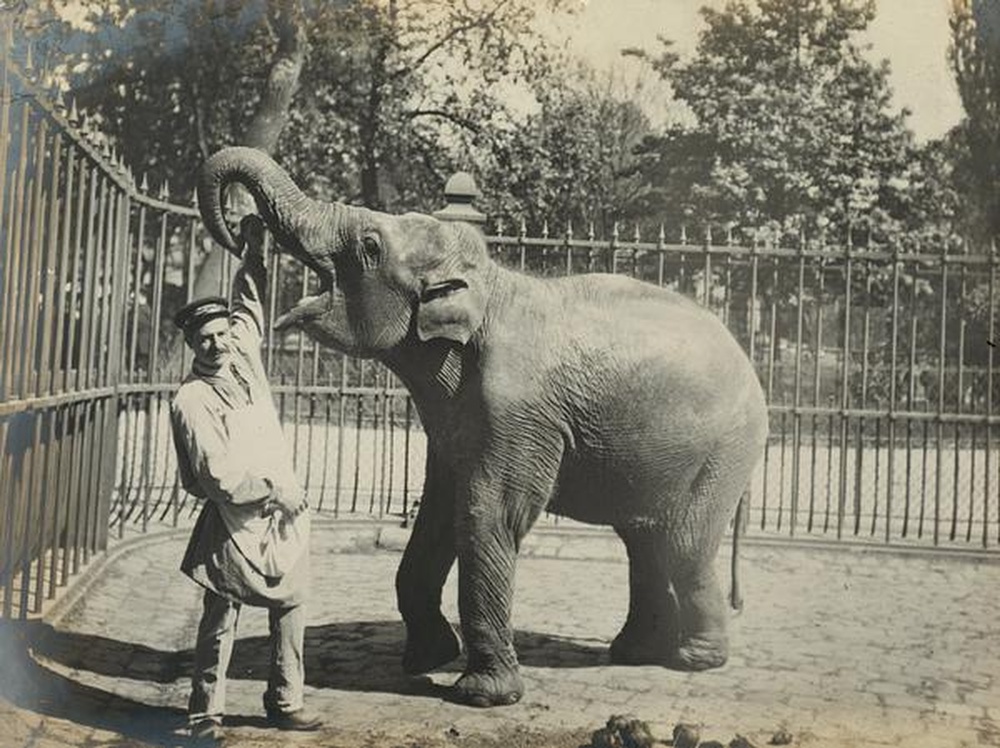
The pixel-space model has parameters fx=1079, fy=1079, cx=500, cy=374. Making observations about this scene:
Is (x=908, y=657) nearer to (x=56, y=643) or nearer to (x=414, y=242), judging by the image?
(x=414, y=242)

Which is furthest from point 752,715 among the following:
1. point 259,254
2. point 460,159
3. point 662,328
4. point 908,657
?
point 460,159

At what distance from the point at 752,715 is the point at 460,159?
8.66ft

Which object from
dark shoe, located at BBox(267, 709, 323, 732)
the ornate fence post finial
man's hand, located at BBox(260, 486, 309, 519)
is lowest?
dark shoe, located at BBox(267, 709, 323, 732)

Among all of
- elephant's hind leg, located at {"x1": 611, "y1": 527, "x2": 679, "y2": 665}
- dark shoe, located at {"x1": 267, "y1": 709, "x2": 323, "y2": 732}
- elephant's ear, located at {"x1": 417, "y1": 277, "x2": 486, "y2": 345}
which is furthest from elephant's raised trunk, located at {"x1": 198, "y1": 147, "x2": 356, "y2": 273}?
elephant's hind leg, located at {"x1": 611, "y1": 527, "x2": 679, "y2": 665}

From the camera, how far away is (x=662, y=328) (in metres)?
4.00

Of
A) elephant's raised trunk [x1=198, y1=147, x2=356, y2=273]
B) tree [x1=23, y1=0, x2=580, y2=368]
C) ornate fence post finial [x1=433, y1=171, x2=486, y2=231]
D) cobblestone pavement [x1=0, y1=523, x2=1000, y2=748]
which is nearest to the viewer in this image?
cobblestone pavement [x1=0, y1=523, x2=1000, y2=748]

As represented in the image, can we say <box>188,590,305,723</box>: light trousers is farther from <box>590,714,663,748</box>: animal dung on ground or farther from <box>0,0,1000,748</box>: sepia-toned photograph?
<box>590,714,663,748</box>: animal dung on ground

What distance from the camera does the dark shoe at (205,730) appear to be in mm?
3324

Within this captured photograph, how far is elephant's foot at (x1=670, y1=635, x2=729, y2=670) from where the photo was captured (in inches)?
162

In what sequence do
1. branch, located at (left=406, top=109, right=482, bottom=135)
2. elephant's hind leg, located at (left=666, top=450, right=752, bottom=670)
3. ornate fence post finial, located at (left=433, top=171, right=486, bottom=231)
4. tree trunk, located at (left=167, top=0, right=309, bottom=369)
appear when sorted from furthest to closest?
branch, located at (left=406, top=109, right=482, bottom=135), ornate fence post finial, located at (left=433, top=171, right=486, bottom=231), tree trunk, located at (left=167, top=0, right=309, bottom=369), elephant's hind leg, located at (left=666, top=450, right=752, bottom=670)

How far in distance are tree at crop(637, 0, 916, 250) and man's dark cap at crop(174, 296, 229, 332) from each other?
6.32 ft

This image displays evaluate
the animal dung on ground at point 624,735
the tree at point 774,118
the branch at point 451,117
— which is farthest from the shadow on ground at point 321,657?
the branch at point 451,117

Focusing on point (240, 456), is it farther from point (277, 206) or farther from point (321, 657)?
point (321, 657)

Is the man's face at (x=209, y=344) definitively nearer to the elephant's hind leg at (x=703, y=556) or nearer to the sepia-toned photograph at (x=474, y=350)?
the sepia-toned photograph at (x=474, y=350)
